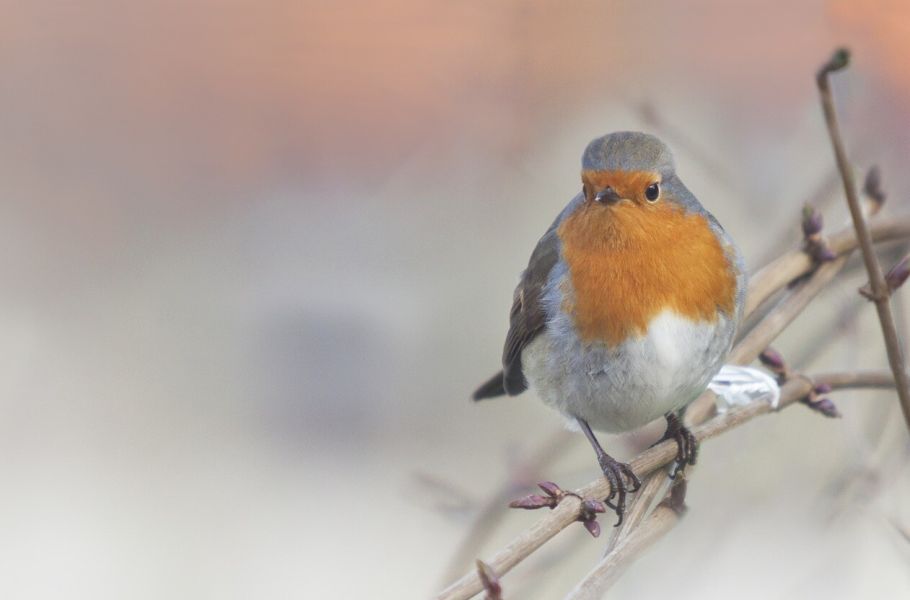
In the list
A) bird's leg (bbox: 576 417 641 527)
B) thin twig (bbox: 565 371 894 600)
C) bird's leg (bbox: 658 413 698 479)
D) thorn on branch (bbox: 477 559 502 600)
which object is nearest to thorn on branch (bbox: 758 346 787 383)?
thin twig (bbox: 565 371 894 600)

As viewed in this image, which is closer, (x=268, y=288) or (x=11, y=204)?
(x=268, y=288)

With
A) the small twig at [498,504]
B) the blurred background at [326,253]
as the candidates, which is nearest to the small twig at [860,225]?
the small twig at [498,504]

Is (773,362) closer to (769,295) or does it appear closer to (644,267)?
(769,295)

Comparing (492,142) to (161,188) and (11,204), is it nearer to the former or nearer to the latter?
(161,188)

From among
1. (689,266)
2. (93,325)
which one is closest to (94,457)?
(93,325)

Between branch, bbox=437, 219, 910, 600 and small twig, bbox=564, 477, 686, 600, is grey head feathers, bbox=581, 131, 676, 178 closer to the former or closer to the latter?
branch, bbox=437, 219, 910, 600

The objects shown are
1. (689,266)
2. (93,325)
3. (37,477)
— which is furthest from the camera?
(93,325)
